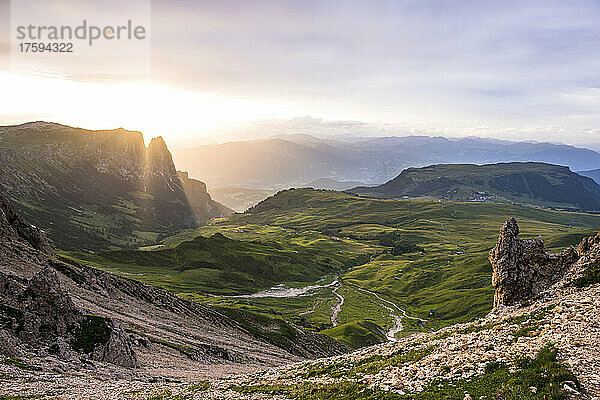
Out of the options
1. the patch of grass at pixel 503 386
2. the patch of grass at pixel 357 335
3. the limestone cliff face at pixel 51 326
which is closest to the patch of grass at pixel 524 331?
the patch of grass at pixel 503 386

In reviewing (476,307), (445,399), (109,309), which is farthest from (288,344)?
(476,307)

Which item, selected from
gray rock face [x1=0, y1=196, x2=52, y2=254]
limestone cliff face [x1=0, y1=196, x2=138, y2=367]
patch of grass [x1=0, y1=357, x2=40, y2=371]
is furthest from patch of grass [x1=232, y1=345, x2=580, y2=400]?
gray rock face [x1=0, y1=196, x2=52, y2=254]

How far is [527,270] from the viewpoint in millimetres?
44219

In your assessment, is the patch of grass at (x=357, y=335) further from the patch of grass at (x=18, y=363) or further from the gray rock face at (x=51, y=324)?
A: the patch of grass at (x=18, y=363)

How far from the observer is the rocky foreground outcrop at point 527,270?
1711 inches

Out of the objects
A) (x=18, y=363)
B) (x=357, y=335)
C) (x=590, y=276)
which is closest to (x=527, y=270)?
(x=590, y=276)

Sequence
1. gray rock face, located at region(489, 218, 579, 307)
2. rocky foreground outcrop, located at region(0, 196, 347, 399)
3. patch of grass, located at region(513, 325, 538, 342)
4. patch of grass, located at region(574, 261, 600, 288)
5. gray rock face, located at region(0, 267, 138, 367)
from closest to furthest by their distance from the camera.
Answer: patch of grass, located at region(513, 325, 538, 342)
patch of grass, located at region(574, 261, 600, 288)
gray rock face, located at region(489, 218, 579, 307)
rocky foreground outcrop, located at region(0, 196, 347, 399)
gray rock face, located at region(0, 267, 138, 367)

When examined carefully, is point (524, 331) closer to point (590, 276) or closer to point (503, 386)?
point (503, 386)

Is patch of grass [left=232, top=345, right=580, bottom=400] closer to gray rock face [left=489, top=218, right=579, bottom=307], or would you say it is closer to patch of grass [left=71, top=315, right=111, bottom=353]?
gray rock face [left=489, top=218, right=579, bottom=307]

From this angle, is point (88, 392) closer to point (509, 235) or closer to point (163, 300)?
point (509, 235)

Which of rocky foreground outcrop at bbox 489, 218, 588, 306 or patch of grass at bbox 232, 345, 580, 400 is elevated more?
rocky foreground outcrop at bbox 489, 218, 588, 306

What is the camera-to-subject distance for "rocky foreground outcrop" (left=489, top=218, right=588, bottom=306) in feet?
143

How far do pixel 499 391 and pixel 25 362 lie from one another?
4995cm

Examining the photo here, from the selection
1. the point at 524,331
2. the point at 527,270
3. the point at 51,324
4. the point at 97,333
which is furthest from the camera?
the point at 97,333
